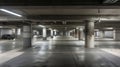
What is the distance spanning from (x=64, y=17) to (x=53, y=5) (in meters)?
12.5

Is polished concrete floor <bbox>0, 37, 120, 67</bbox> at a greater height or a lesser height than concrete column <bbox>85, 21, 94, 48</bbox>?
lesser

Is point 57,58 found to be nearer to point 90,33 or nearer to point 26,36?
point 90,33

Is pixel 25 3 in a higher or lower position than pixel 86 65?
higher

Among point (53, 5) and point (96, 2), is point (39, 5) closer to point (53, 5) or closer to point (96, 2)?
point (53, 5)

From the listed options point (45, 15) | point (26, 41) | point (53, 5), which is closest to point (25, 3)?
point (53, 5)

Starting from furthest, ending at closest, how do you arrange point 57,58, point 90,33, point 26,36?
point 26,36, point 90,33, point 57,58

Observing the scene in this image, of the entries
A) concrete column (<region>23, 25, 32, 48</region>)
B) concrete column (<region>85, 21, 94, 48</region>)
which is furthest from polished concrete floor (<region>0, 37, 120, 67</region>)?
concrete column (<region>23, 25, 32, 48</region>)

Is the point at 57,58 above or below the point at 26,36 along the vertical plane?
below

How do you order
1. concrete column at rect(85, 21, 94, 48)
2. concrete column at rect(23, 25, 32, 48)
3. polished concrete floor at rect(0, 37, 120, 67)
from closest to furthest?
polished concrete floor at rect(0, 37, 120, 67)
concrete column at rect(85, 21, 94, 48)
concrete column at rect(23, 25, 32, 48)

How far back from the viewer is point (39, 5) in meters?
9.97

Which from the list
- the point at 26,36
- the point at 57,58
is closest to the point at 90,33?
the point at 26,36

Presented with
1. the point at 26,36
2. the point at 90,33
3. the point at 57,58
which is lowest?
the point at 57,58

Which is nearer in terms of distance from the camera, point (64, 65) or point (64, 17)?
point (64, 65)

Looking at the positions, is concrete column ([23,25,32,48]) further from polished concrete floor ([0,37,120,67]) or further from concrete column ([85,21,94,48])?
concrete column ([85,21,94,48])
